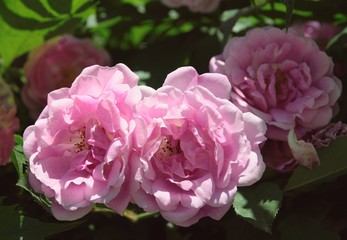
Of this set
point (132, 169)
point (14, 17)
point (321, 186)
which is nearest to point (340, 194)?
point (321, 186)

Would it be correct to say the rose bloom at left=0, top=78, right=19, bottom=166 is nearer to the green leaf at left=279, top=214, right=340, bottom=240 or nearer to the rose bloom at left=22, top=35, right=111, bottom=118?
the rose bloom at left=22, top=35, right=111, bottom=118

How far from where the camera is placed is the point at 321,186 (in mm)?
649

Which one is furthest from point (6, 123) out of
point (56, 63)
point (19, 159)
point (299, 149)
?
point (299, 149)

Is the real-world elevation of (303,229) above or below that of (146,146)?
below

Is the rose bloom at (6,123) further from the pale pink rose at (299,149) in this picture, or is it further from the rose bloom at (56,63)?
the pale pink rose at (299,149)

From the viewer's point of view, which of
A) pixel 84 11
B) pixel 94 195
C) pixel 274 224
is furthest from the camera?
pixel 84 11

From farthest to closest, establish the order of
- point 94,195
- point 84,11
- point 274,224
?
1. point 84,11
2. point 274,224
3. point 94,195

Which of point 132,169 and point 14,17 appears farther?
point 14,17

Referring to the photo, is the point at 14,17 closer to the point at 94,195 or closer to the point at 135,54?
the point at 135,54

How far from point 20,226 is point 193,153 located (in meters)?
0.16

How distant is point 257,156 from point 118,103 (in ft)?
0.40

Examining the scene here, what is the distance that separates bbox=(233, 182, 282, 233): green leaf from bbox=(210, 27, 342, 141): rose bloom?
0.18 feet

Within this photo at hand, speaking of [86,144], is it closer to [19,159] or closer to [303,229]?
[19,159]

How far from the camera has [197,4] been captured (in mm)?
776
